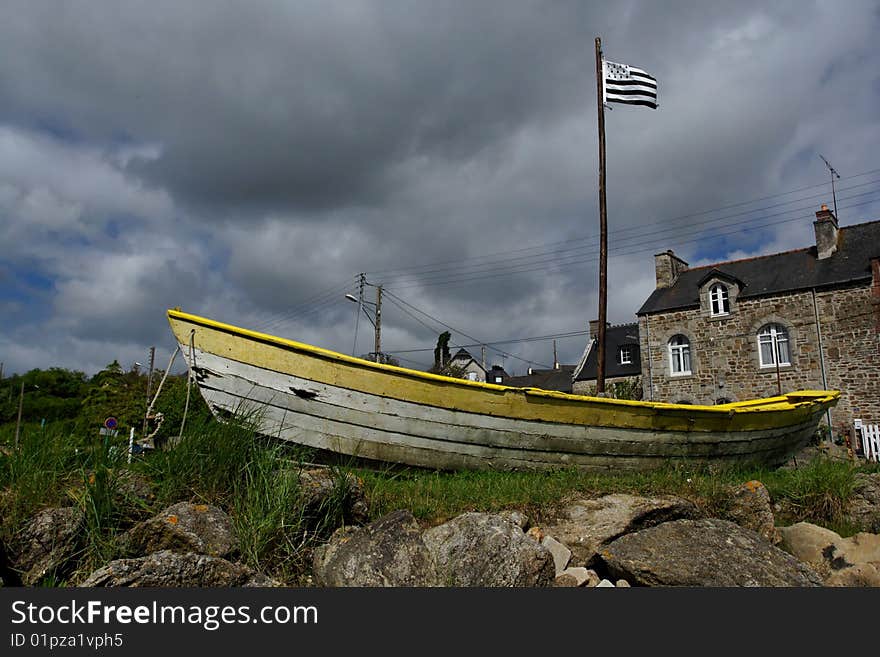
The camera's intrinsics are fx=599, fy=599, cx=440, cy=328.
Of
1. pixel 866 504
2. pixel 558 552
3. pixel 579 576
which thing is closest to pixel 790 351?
pixel 866 504

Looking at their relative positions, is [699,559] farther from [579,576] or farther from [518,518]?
[518,518]

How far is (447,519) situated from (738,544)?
2.12 metres

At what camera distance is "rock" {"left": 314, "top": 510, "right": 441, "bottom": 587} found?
3.56 meters

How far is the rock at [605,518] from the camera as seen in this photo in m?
4.58

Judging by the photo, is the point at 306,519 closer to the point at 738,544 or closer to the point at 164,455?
the point at 164,455

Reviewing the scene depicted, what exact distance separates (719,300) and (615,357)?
29.2 feet

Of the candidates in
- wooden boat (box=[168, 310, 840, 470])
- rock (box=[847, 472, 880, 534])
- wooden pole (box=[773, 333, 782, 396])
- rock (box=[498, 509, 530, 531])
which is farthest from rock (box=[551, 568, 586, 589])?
wooden pole (box=[773, 333, 782, 396])

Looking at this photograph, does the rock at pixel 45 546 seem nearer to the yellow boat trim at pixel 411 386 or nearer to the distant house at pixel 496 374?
the yellow boat trim at pixel 411 386

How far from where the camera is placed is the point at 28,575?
3.49 metres

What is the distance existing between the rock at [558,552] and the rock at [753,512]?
192 cm

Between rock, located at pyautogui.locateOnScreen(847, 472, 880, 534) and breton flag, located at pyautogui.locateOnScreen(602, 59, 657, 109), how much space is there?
861cm

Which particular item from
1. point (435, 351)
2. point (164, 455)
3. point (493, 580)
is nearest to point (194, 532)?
point (164, 455)

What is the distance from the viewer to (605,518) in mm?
4844

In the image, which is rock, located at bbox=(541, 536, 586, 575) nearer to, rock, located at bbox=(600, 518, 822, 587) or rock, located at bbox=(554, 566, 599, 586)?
rock, located at bbox=(554, 566, 599, 586)
